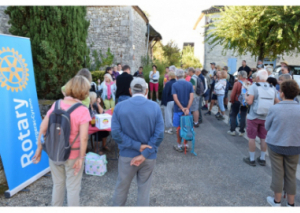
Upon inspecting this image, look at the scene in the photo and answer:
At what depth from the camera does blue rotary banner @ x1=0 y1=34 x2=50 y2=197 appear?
3027mm

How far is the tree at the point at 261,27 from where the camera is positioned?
1107cm

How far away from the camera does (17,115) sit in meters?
3.20

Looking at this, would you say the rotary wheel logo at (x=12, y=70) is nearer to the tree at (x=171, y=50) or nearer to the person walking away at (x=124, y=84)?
the person walking away at (x=124, y=84)

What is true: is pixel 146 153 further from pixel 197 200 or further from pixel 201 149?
pixel 201 149

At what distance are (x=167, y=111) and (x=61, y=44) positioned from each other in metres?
3.34

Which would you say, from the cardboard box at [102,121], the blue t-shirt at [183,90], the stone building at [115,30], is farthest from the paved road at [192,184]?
the stone building at [115,30]

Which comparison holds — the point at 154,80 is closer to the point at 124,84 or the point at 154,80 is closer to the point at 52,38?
the point at 124,84

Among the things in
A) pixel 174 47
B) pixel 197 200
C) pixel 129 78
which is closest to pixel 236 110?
pixel 129 78

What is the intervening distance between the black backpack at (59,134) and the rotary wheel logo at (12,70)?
1367 millimetres

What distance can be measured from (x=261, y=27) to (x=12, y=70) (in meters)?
12.1

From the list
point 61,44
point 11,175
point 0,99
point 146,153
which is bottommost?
point 11,175

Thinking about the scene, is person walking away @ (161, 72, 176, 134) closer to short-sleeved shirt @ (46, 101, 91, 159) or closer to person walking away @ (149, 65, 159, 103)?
short-sleeved shirt @ (46, 101, 91, 159)

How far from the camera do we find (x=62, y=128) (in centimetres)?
222

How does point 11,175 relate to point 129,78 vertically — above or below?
below
